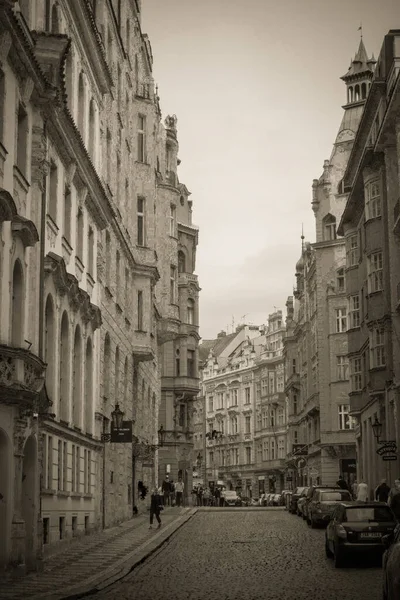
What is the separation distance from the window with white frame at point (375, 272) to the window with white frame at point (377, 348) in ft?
5.86

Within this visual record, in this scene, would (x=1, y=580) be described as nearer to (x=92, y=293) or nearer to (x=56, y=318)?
(x=56, y=318)

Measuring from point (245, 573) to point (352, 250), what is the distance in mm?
36731

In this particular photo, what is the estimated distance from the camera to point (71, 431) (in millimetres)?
30844

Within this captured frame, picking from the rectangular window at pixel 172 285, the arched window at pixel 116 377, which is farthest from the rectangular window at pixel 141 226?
the rectangular window at pixel 172 285

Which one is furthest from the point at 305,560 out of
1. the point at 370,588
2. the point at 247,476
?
the point at 247,476

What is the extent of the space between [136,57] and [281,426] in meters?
72.7

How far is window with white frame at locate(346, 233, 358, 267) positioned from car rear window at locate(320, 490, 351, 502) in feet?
62.3

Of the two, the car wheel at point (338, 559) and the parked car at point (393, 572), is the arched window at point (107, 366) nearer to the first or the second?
the car wheel at point (338, 559)

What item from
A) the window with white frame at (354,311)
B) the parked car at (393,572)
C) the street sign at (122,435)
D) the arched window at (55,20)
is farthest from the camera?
the window with white frame at (354,311)

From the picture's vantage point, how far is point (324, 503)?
130ft

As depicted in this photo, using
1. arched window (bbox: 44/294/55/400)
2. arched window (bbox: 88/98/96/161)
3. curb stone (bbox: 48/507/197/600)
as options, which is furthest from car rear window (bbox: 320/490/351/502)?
arched window (bbox: 44/294/55/400)

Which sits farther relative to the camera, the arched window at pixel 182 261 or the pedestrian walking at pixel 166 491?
the arched window at pixel 182 261

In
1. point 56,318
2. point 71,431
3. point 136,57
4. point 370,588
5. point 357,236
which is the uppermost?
point 136,57

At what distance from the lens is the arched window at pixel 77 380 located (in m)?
32.9
